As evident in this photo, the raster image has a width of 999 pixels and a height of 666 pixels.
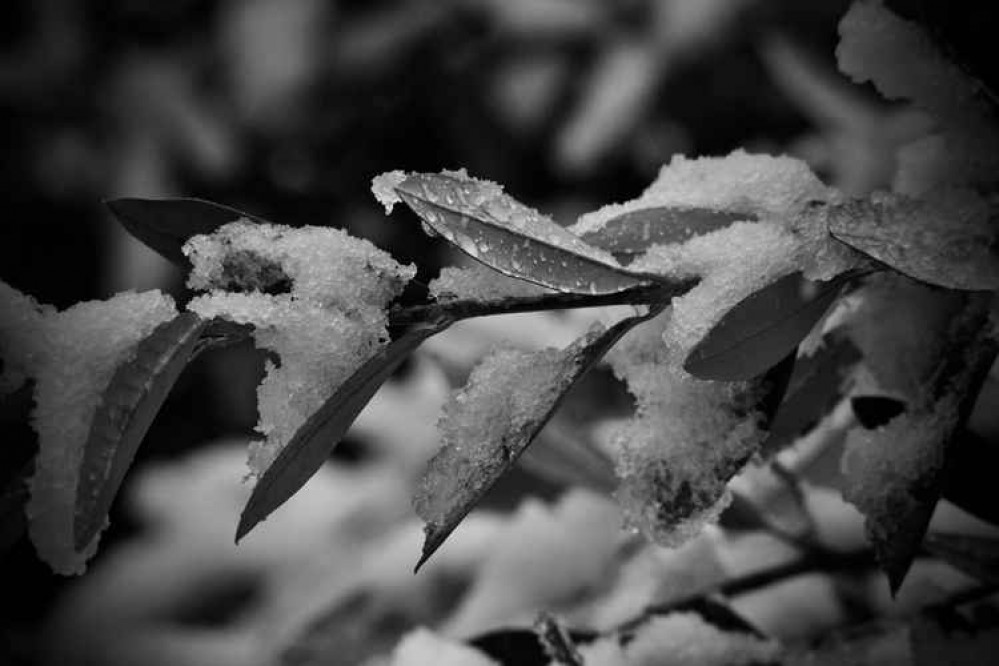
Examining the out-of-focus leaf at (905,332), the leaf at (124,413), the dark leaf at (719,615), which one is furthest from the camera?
the dark leaf at (719,615)

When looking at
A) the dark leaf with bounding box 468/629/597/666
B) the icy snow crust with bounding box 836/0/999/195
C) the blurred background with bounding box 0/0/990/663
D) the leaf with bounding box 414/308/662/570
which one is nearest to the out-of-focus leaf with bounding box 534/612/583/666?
the dark leaf with bounding box 468/629/597/666

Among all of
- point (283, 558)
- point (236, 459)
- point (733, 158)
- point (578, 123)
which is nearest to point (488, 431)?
point (733, 158)

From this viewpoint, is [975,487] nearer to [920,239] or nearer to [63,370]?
[920,239]

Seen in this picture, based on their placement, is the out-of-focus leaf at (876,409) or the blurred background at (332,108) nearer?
the out-of-focus leaf at (876,409)

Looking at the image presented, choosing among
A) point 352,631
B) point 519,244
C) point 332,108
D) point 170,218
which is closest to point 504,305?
point 519,244

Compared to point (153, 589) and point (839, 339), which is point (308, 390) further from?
point (153, 589)

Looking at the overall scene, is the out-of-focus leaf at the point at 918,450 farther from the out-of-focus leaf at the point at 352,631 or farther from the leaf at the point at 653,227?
the out-of-focus leaf at the point at 352,631

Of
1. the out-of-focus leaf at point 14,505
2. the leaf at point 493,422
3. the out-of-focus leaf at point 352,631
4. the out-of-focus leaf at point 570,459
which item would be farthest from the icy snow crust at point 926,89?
the out-of-focus leaf at point 352,631
